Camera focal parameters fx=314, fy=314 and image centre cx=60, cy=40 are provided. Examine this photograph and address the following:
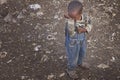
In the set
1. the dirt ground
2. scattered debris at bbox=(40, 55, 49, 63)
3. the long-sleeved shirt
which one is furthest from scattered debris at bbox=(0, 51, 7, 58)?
the long-sleeved shirt

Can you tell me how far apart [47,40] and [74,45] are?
1041mm

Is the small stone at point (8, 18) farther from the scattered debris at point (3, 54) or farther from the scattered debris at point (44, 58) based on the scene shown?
the scattered debris at point (44, 58)

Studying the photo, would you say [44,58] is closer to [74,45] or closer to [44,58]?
[44,58]

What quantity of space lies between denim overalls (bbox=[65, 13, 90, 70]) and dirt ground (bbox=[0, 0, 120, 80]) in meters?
0.32

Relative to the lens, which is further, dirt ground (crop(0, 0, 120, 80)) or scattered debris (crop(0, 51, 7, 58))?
scattered debris (crop(0, 51, 7, 58))

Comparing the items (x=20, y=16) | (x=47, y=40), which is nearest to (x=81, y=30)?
(x=47, y=40)

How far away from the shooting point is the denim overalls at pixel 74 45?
3.75 metres

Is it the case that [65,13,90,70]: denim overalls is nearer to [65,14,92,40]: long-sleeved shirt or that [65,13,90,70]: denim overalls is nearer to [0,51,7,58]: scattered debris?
[65,14,92,40]: long-sleeved shirt

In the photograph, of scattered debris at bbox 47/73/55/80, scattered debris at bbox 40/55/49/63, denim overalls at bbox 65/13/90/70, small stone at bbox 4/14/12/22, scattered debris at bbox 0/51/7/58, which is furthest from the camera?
A: small stone at bbox 4/14/12/22

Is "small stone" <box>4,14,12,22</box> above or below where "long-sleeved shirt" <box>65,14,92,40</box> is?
below

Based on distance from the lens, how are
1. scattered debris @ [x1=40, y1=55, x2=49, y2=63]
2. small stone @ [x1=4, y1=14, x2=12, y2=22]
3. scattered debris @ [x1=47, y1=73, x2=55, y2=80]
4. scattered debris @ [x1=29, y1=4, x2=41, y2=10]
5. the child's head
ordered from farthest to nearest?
scattered debris @ [x1=29, y1=4, x2=41, y2=10], small stone @ [x1=4, y1=14, x2=12, y2=22], scattered debris @ [x1=40, y1=55, x2=49, y2=63], scattered debris @ [x1=47, y1=73, x2=55, y2=80], the child's head

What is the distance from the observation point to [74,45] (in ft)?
12.5

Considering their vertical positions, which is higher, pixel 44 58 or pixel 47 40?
pixel 47 40

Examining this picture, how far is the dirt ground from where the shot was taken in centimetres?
432
